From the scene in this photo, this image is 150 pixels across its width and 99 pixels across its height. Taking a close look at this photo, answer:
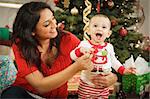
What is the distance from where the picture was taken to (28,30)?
225 centimetres

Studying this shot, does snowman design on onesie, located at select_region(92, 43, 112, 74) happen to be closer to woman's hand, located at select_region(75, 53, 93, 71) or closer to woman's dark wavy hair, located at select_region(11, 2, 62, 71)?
woman's hand, located at select_region(75, 53, 93, 71)

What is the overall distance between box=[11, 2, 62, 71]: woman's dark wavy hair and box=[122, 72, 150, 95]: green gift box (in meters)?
0.71

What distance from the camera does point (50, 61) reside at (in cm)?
230

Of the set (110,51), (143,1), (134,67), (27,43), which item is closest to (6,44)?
(27,43)

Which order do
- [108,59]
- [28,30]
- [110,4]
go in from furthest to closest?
1. [110,4]
2. [108,59]
3. [28,30]

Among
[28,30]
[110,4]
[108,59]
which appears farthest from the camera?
[110,4]

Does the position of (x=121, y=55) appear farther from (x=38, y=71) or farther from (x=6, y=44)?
(x=6, y=44)

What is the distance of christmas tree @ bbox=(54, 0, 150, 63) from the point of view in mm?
2381

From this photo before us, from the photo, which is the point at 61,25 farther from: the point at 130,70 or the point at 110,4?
the point at 130,70

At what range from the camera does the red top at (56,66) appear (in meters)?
2.25

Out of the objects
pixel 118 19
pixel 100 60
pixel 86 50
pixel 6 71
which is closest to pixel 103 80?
pixel 100 60

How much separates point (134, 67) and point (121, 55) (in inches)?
6.0

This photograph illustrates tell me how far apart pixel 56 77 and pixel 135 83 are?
2.24 feet

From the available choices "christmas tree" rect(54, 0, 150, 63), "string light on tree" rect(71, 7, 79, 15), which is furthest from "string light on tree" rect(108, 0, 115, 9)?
"string light on tree" rect(71, 7, 79, 15)
